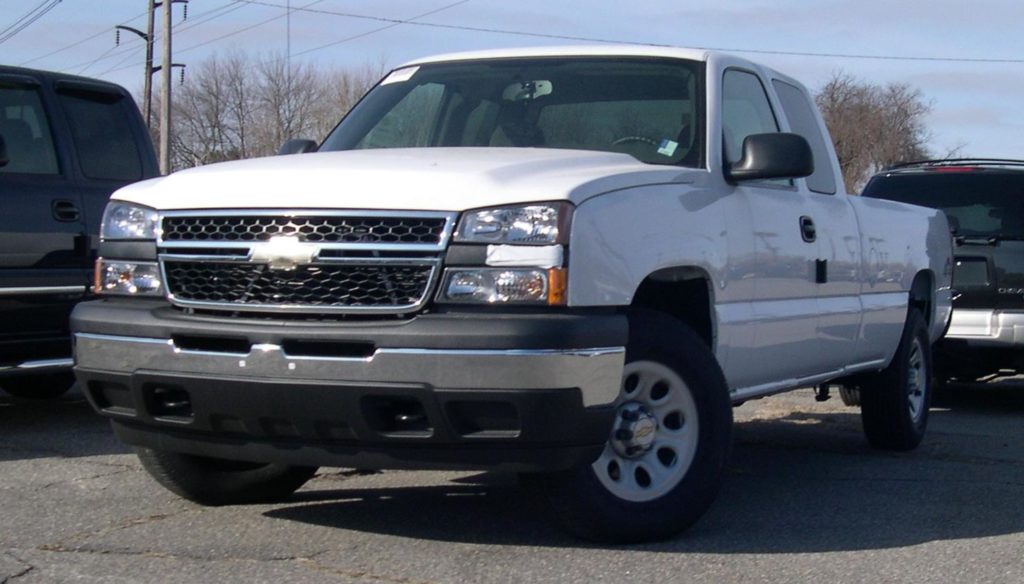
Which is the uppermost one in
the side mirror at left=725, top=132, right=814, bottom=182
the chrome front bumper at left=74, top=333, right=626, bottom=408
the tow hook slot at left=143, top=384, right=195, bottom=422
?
the side mirror at left=725, top=132, right=814, bottom=182

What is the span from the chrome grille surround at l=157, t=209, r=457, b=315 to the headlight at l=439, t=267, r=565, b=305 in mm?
71

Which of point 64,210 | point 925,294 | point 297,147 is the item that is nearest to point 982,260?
point 925,294

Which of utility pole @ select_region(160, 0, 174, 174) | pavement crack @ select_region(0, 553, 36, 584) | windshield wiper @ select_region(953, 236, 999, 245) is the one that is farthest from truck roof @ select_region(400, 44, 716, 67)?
utility pole @ select_region(160, 0, 174, 174)

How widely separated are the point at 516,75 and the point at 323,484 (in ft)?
6.47

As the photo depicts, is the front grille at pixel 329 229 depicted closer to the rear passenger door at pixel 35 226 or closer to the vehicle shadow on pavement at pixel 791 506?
the vehicle shadow on pavement at pixel 791 506

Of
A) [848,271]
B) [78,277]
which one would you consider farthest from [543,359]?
[78,277]

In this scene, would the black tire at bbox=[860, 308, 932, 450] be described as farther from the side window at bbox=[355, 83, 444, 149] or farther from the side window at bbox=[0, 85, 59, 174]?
the side window at bbox=[0, 85, 59, 174]

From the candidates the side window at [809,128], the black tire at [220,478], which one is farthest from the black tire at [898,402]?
the black tire at [220,478]

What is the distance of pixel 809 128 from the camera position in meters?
7.55

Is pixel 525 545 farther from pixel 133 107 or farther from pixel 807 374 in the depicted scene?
pixel 133 107

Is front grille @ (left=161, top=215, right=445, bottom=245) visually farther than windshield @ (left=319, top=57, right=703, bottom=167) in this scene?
No

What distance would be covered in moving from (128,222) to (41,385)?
15.1ft

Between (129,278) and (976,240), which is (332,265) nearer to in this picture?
(129,278)

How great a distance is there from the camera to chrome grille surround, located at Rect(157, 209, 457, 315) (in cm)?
468
